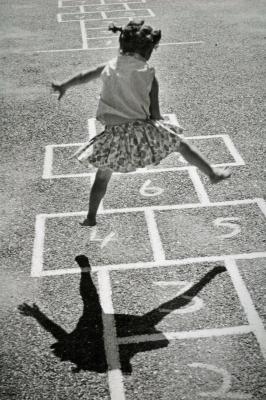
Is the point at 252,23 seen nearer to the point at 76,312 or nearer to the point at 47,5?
the point at 47,5

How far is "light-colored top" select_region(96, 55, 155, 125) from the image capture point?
4957mm

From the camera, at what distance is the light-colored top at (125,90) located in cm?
496

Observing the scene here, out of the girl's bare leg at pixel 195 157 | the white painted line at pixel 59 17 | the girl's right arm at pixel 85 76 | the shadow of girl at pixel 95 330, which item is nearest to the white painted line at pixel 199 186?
the girl's bare leg at pixel 195 157

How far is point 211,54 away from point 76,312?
25.6 feet

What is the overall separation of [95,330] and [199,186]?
8.28 ft

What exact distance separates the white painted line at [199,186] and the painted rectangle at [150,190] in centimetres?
4

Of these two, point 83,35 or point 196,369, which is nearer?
point 196,369

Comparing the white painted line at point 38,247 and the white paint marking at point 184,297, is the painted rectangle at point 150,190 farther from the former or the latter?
the white paint marking at point 184,297

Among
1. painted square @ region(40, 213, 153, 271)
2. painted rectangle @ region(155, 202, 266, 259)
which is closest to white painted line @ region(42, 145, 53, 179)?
painted square @ region(40, 213, 153, 271)

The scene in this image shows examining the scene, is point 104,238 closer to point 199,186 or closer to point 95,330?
point 95,330

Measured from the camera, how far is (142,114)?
516 centimetres

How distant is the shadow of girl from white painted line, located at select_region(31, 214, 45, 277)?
1.49 ft

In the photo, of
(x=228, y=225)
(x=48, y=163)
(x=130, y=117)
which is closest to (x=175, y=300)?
(x=228, y=225)

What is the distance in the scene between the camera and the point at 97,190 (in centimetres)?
548
